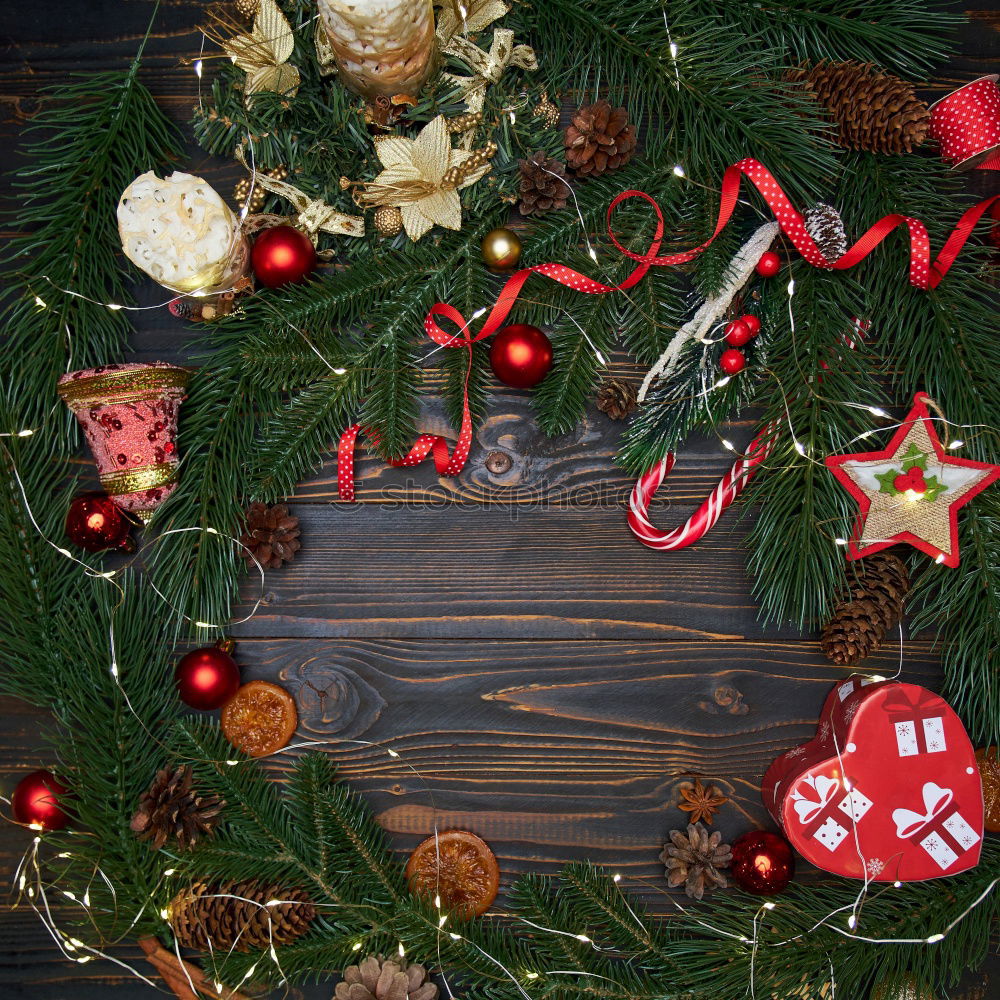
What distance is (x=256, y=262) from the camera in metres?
1.10

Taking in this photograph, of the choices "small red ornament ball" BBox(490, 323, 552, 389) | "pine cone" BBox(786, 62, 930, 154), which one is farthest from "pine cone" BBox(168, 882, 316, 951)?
"pine cone" BBox(786, 62, 930, 154)

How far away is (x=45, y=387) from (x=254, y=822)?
762 millimetres

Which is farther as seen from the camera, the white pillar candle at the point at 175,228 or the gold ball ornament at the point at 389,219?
the gold ball ornament at the point at 389,219

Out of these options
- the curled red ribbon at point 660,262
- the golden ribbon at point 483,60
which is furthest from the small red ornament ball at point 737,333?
the golden ribbon at point 483,60

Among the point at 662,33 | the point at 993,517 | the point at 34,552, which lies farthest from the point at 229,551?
the point at 993,517

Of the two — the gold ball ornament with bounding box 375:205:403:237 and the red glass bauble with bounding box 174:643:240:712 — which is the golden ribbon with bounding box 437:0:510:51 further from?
the red glass bauble with bounding box 174:643:240:712

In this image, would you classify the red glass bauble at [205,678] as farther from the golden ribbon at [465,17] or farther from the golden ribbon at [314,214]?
the golden ribbon at [465,17]

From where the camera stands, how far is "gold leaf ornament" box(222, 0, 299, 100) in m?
1.07

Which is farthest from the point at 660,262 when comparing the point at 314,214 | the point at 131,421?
Result: the point at 131,421

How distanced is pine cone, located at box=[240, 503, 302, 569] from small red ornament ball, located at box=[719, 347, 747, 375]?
0.71m

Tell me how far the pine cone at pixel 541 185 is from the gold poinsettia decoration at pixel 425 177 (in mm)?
63

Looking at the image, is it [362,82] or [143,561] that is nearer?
[362,82]

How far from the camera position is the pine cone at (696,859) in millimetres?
1115

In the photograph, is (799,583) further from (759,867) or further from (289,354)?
(289,354)
